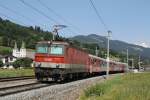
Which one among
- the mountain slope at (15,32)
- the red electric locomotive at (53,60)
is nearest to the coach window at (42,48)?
the red electric locomotive at (53,60)

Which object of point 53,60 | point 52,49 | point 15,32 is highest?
point 15,32

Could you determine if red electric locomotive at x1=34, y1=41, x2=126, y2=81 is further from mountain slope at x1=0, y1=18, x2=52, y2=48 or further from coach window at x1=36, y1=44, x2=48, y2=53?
mountain slope at x1=0, y1=18, x2=52, y2=48

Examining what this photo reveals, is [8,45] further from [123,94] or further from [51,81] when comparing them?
[123,94]

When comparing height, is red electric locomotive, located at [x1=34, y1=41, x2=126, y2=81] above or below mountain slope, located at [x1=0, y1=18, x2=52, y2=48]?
below

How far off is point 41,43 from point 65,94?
11085 millimetres

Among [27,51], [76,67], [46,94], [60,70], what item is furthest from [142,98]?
[27,51]

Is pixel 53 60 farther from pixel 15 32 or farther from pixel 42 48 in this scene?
pixel 15 32

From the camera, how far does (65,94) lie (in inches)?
798

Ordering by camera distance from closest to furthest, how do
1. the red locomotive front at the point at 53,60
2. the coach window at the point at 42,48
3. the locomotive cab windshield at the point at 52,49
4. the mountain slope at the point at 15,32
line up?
the red locomotive front at the point at 53,60, the locomotive cab windshield at the point at 52,49, the coach window at the point at 42,48, the mountain slope at the point at 15,32

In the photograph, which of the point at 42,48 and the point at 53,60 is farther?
the point at 42,48

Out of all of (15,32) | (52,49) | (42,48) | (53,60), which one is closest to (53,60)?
(53,60)

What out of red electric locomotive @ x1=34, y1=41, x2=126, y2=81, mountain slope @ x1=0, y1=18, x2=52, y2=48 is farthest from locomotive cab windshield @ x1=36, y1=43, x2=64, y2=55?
mountain slope @ x1=0, y1=18, x2=52, y2=48

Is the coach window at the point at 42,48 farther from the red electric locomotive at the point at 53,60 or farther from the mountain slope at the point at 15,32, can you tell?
the mountain slope at the point at 15,32

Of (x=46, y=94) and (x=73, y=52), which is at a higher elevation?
(x=73, y=52)
